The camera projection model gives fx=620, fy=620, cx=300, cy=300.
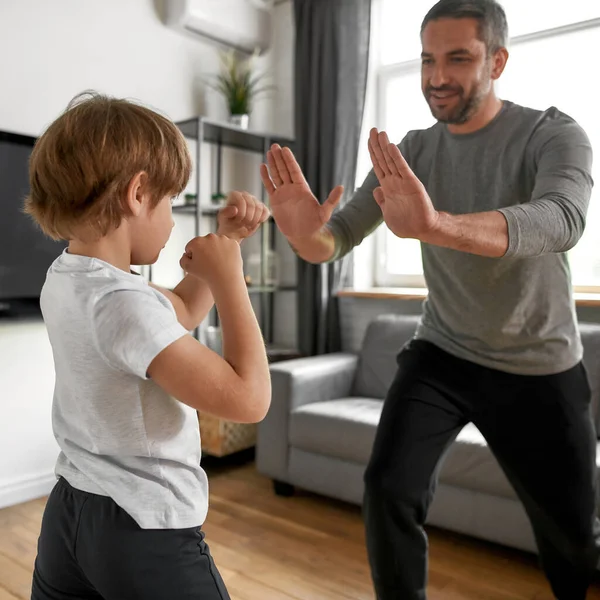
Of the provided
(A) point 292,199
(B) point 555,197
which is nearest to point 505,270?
(B) point 555,197

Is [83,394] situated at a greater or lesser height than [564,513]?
A: greater

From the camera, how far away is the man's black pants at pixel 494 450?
1.40 metres

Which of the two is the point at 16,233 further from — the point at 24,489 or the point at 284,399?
the point at 284,399

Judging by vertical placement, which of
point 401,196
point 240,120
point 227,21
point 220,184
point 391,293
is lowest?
point 391,293

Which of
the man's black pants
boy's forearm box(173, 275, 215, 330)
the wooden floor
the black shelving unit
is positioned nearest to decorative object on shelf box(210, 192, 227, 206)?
the black shelving unit

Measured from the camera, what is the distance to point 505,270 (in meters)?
1.47

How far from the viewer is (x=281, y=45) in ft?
12.2

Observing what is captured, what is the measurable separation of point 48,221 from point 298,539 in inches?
71.2

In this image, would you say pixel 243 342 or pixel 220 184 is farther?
pixel 220 184

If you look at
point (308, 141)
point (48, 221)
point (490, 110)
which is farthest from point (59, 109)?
point (48, 221)

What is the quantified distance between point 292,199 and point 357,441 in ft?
4.07

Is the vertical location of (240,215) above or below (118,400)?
above

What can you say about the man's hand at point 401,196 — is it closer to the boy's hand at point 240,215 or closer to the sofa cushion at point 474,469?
the boy's hand at point 240,215

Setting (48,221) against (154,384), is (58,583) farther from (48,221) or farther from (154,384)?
(48,221)
